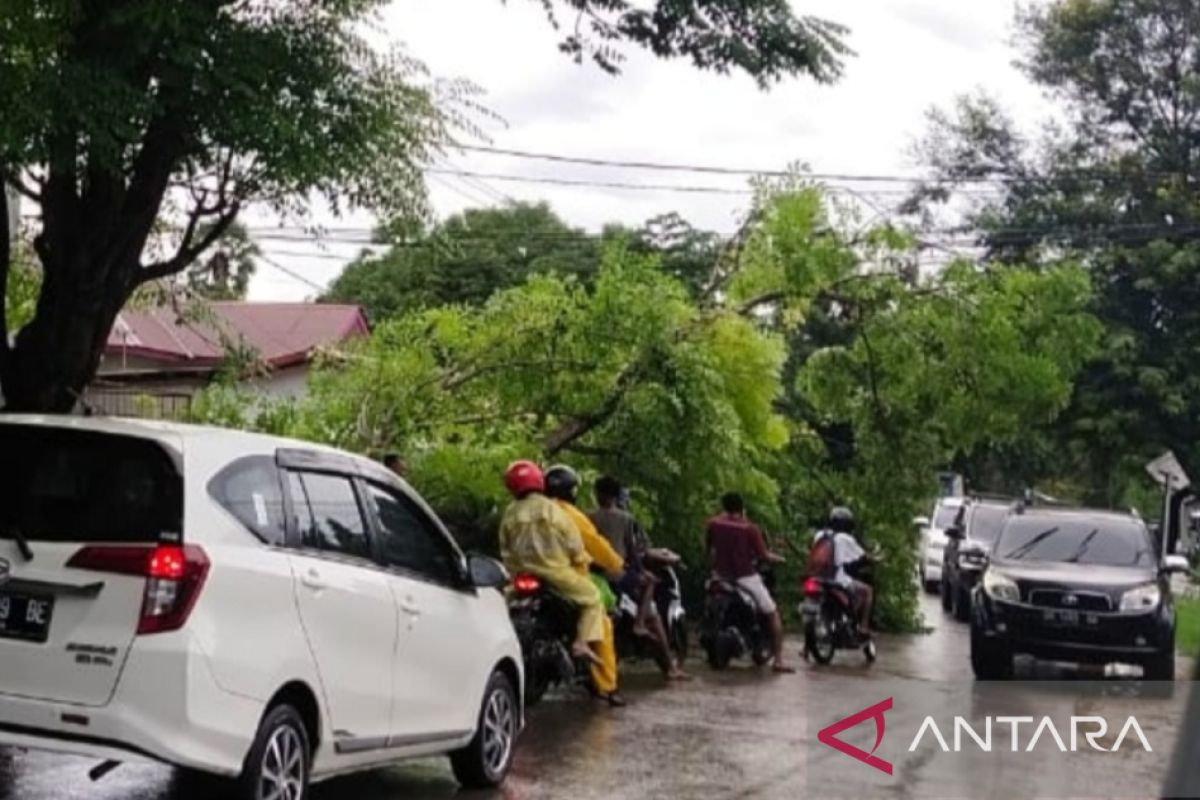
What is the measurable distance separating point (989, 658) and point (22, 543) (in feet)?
38.1

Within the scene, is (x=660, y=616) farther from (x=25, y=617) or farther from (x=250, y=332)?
(x=250, y=332)

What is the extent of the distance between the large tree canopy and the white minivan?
2323mm

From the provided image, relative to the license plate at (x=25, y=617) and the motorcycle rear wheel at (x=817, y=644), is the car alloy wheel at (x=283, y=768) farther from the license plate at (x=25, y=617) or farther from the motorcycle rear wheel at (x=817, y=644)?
the motorcycle rear wheel at (x=817, y=644)

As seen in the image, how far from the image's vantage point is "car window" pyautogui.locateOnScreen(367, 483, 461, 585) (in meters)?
8.40

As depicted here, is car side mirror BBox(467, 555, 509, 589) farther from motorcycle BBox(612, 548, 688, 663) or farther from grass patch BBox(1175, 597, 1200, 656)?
grass patch BBox(1175, 597, 1200, 656)

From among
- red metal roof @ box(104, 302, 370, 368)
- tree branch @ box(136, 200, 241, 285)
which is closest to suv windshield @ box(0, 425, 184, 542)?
tree branch @ box(136, 200, 241, 285)

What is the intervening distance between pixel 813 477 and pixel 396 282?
26.8 metres

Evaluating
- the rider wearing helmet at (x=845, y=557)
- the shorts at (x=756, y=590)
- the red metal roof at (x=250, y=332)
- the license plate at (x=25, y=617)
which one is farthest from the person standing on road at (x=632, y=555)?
the license plate at (x=25, y=617)

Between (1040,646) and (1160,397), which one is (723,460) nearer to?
(1040,646)

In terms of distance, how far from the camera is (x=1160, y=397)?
33.4 metres

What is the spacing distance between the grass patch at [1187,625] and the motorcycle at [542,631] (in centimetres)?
883

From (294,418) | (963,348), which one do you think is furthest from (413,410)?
(963,348)

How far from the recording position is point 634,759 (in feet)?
34.0

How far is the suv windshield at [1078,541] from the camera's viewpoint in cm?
1738
